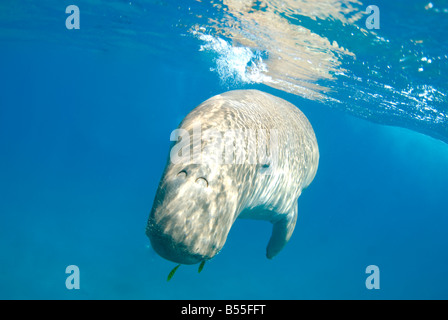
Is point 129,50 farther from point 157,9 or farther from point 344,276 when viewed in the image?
point 344,276


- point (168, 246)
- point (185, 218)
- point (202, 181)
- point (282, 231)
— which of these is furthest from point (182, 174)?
point (282, 231)

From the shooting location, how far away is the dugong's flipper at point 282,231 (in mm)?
5650

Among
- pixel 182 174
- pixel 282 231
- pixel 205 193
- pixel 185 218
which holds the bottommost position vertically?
pixel 282 231

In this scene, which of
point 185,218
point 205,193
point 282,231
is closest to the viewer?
point 185,218

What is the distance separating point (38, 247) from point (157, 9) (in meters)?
20.3

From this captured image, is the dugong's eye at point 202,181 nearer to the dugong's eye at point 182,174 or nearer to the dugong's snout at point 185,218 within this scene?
the dugong's snout at point 185,218

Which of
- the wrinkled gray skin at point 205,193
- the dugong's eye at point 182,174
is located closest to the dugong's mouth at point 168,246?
the wrinkled gray skin at point 205,193

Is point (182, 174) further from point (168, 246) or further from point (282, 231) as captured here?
point (282, 231)

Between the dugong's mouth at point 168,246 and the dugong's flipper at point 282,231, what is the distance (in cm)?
363

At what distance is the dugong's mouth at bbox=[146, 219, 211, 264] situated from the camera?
1.97 m

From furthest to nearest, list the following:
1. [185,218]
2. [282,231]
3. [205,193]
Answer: [282,231], [205,193], [185,218]

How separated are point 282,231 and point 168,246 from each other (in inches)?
167

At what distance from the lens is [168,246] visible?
6.60 feet
